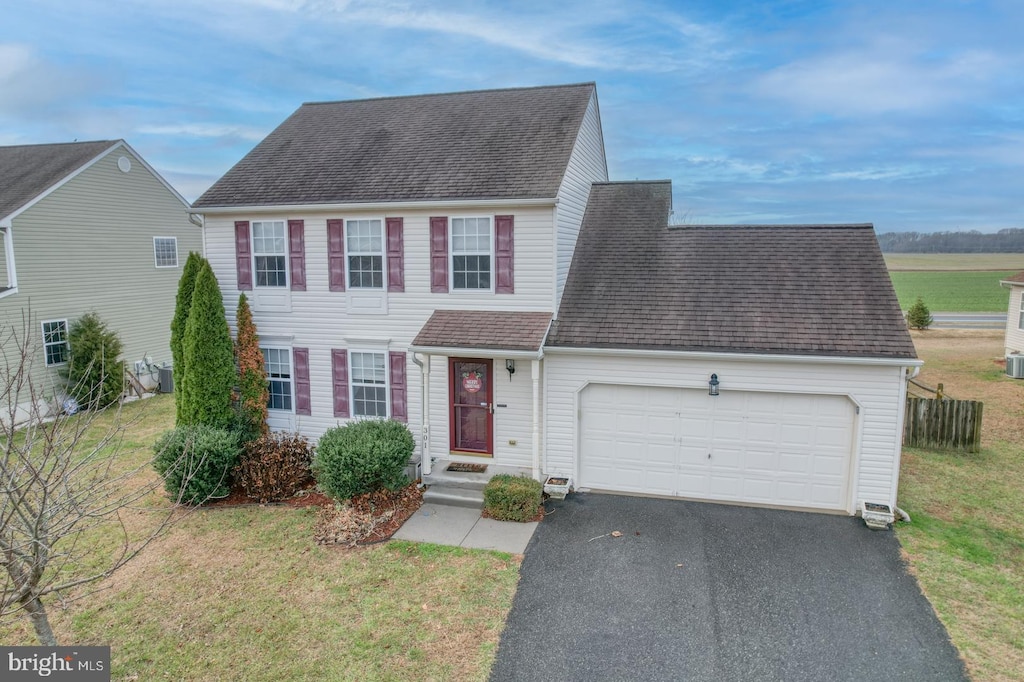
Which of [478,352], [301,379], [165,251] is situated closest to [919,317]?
[478,352]

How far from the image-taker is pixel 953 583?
8.19 meters

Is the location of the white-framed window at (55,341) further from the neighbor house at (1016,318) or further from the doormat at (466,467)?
→ the neighbor house at (1016,318)

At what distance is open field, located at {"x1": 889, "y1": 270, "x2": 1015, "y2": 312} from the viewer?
48562 millimetres

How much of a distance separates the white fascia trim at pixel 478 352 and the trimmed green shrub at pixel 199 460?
410 centimetres

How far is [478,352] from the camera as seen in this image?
1092 centimetres

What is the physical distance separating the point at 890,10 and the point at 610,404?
11049mm

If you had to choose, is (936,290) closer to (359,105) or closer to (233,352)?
(359,105)

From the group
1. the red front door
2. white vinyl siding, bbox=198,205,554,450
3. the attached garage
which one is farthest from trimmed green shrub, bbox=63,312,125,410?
the attached garage

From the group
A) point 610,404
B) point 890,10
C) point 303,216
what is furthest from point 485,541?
point 890,10

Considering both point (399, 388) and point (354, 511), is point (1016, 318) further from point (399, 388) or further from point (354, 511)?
point (354, 511)

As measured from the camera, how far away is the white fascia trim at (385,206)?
11.3 metres

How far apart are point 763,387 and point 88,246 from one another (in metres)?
20.7

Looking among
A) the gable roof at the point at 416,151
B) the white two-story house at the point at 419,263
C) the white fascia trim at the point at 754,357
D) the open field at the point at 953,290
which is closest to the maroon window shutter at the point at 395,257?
the white two-story house at the point at 419,263

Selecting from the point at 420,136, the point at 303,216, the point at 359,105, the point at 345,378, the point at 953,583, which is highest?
the point at 359,105
